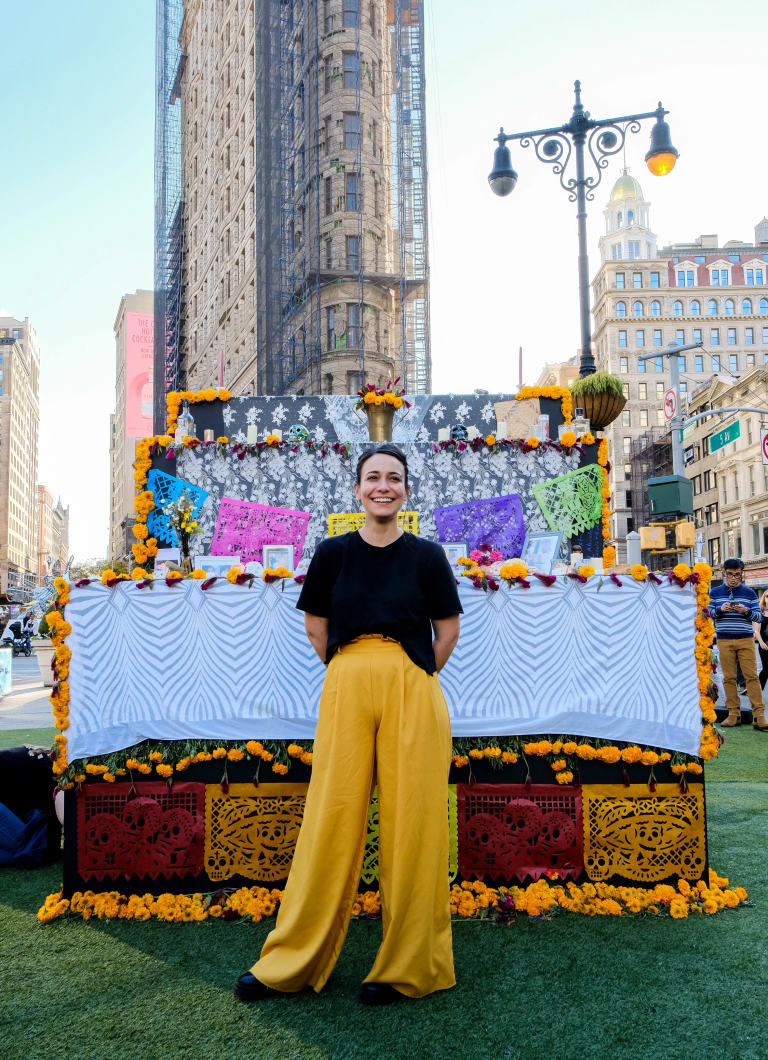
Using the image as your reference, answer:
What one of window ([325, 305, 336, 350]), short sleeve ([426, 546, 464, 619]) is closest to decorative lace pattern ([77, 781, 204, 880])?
short sleeve ([426, 546, 464, 619])

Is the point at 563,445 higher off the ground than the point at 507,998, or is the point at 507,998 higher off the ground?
the point at 563,445

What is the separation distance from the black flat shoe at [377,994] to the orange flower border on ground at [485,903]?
37.2 inches

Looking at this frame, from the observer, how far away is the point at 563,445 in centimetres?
696

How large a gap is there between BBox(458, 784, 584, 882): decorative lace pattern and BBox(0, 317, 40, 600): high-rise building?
124 m

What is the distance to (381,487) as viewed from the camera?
329cm

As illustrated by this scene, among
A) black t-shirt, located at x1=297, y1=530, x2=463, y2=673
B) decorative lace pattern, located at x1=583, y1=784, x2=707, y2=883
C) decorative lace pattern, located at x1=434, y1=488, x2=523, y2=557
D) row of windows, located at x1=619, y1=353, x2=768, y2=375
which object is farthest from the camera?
row of windows, located at x1=619, y1=353, x2=768, y2=375

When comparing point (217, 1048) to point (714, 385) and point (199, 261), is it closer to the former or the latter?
point (199, 261)

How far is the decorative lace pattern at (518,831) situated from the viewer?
4.15m

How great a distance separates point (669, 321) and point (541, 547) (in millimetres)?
93776

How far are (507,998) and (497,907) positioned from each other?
941 mm

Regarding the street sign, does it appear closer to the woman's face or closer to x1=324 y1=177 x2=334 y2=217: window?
the woman's face

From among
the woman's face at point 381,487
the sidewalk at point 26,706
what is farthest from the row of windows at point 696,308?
the woman's face at point 381,487

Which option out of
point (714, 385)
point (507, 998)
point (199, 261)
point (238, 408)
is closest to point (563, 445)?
point (238, 408)

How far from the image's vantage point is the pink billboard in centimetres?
7225
